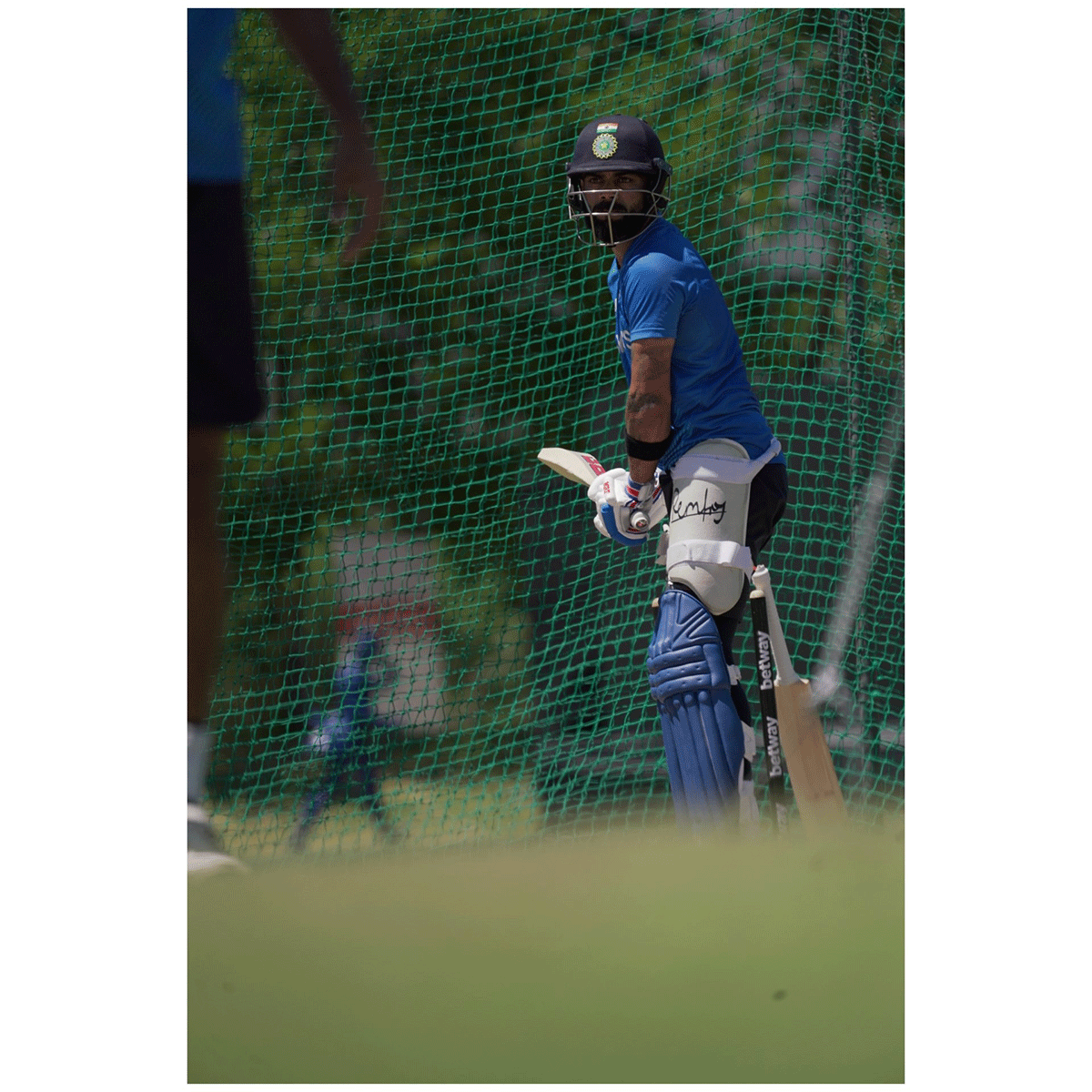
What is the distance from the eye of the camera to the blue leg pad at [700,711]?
2809 millimetres

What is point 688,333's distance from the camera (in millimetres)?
2854

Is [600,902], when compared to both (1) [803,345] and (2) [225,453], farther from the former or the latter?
(1) [803,345]

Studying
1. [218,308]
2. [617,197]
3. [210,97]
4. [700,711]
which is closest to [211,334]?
[218,308]

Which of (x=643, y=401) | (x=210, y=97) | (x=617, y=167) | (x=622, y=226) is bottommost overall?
(x=643, y=401)

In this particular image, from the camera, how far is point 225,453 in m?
3.35

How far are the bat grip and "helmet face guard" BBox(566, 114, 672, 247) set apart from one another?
2.78ft

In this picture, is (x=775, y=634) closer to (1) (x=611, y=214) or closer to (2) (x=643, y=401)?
(2) (x=643, y=401)

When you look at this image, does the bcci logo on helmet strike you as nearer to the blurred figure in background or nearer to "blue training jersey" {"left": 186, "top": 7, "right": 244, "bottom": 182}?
"blue training jersey" {"left": 186, "top": 7, "right": 244, "bottom": 182}

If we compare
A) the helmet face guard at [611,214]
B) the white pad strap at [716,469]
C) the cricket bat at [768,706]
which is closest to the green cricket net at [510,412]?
the cricket bat at [768,706]

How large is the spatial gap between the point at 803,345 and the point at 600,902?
1.87 meters

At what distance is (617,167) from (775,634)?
1149 millimetres

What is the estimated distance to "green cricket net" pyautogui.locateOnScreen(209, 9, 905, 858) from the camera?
3523 mm

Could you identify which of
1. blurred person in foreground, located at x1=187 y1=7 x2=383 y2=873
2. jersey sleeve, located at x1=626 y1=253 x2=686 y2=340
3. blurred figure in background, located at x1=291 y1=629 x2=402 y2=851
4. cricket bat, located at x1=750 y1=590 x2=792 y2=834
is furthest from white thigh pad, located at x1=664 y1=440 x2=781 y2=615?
blurred figure in background, located at x1=291 y1=629 x2=402 y2=851

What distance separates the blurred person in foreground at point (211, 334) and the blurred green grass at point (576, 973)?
12.3 inches
